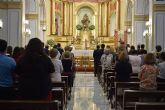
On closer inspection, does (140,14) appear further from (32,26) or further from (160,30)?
(32,26)

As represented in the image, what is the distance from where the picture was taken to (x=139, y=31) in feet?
101

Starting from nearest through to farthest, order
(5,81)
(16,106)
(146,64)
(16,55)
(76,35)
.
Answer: (16,106) → (5,81) → (146,64) → (16,55) → (76,35)

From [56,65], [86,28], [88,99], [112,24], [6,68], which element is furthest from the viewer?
[112,24]

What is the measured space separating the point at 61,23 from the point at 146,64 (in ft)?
112

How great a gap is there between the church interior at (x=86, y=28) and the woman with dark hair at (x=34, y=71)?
189cm

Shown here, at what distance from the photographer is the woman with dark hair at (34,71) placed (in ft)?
24.2

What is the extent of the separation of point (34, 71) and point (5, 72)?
692 mm

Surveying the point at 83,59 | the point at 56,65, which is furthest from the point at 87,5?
the point at 56,65

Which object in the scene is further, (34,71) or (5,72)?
(5,72)

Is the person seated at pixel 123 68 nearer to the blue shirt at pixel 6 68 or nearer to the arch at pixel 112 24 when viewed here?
the blue shirt at pixel 6 68

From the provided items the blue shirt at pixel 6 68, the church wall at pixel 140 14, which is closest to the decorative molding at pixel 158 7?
the church wall at pixel 140 14

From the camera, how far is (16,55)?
13.0m

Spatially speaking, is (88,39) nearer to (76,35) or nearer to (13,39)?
(76,35)

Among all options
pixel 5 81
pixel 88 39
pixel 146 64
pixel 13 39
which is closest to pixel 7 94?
pixel 5 81
